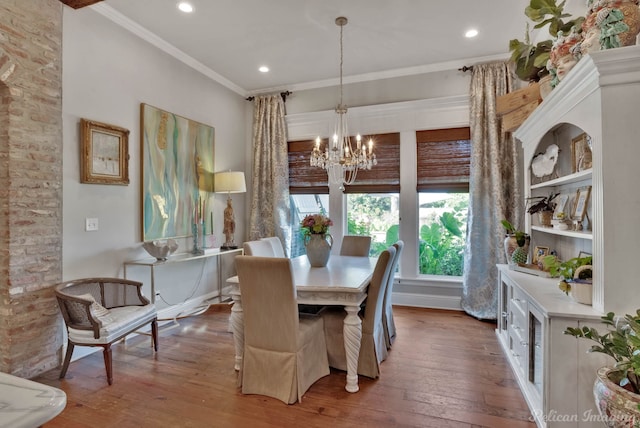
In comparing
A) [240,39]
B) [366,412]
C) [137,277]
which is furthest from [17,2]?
[366,412]

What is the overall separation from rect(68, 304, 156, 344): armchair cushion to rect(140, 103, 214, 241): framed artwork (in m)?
0.90

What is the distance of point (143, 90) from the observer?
3500 mm

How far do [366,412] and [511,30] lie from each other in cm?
380

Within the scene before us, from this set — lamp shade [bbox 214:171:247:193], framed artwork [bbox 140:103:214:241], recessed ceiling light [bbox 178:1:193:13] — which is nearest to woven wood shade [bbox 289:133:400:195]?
lamp shade [bbox 214:171:247:193]

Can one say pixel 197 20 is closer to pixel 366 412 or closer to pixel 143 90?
pixel 143 90

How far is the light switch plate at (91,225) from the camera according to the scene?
9.55 ft

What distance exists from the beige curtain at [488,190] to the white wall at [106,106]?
348 cm

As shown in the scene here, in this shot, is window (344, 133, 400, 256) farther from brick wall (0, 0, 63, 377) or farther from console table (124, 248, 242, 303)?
brick wall (0, 0, 63, 377)

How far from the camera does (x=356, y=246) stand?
12.5 ft

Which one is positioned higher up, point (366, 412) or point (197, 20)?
point (197, 20)

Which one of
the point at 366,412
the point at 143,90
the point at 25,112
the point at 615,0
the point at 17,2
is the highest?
the point at 17,2

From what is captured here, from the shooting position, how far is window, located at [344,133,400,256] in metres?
4.50

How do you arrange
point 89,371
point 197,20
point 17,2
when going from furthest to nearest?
point 197,20 < point 89,371 < point 17,2

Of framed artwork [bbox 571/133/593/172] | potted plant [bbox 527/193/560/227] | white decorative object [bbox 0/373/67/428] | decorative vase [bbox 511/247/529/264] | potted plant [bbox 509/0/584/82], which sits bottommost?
white decorative object [bbox 0/373/67/428]
